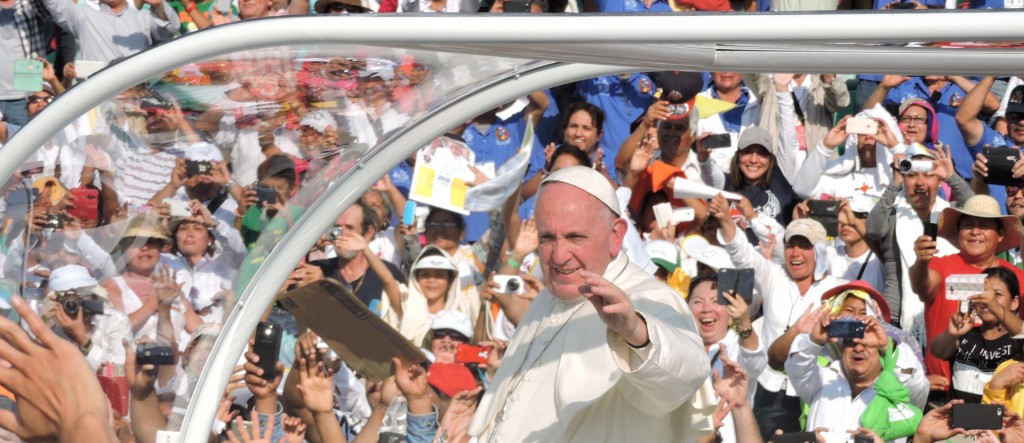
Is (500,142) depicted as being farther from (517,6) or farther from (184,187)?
(184,187)

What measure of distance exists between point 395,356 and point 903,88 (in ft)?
15.9

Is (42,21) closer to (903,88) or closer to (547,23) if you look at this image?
(903,88)

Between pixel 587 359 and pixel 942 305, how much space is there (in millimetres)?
4045

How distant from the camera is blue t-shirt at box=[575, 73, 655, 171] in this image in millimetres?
10047

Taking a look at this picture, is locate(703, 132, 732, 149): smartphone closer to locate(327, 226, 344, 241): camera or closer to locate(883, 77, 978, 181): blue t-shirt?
locate(883, 77, 978, 181): blue t-shirt

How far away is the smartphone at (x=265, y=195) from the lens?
504 cm

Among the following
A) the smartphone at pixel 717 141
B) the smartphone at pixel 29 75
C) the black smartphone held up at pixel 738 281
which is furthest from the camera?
the smartphone at pixel 717 141

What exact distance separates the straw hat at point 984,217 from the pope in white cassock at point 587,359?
3.80m

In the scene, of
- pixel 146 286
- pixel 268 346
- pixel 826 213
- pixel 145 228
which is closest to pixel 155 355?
pixel 146 286

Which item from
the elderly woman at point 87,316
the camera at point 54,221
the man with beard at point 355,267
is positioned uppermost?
the camera at point 54,221

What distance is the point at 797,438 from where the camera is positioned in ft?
23.9

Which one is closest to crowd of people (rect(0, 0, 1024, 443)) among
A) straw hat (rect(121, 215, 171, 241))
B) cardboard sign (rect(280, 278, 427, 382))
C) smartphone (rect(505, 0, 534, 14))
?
straw hat (rect(121, 215, 171, 241))

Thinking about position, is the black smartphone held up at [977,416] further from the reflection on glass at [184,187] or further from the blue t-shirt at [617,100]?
the reflection on glass at [184,187]

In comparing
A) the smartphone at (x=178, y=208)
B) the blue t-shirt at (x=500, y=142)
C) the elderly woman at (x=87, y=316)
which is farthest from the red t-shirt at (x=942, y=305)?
the elderly woman at (x=87, y=316)
